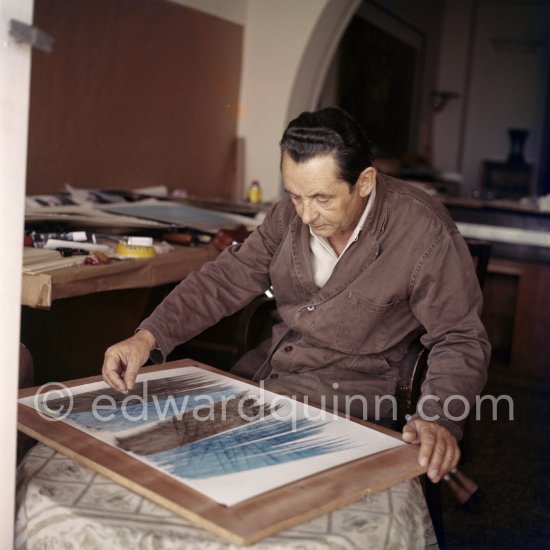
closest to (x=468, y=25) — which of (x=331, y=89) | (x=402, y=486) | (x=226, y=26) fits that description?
(x=331, y=89)

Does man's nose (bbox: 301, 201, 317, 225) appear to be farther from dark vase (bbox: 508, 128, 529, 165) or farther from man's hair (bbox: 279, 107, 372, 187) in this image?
dark vase (bbox: 508, 128, 529, 165)

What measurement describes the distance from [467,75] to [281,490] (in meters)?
10.4

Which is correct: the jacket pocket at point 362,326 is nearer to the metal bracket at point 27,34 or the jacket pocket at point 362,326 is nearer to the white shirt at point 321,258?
the white shirt at point 321,258

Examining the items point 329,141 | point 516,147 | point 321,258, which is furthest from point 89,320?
point 516,147

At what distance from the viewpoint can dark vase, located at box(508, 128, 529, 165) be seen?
33.7 feet

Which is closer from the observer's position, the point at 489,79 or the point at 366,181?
the point at 366,181

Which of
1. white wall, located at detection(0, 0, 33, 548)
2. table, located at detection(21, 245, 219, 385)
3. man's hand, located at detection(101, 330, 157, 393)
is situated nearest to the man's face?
man's hand, located at detection(101, 330, 157, 393)

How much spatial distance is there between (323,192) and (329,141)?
11 centimetres

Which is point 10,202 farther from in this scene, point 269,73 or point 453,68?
point 453,68

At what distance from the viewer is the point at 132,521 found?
3.85ft

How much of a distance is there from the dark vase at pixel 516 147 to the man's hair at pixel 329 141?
908 centimetres

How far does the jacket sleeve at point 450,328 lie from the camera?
5.31 ft

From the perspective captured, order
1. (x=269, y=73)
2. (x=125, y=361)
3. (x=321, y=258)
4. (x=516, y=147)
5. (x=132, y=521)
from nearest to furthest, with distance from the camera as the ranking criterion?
(x=132, y=521) → (x=125, y=361) → (x=321, y=258) → (x=269, y=73) → (x=516, y=147)

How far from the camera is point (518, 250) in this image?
4125mm
